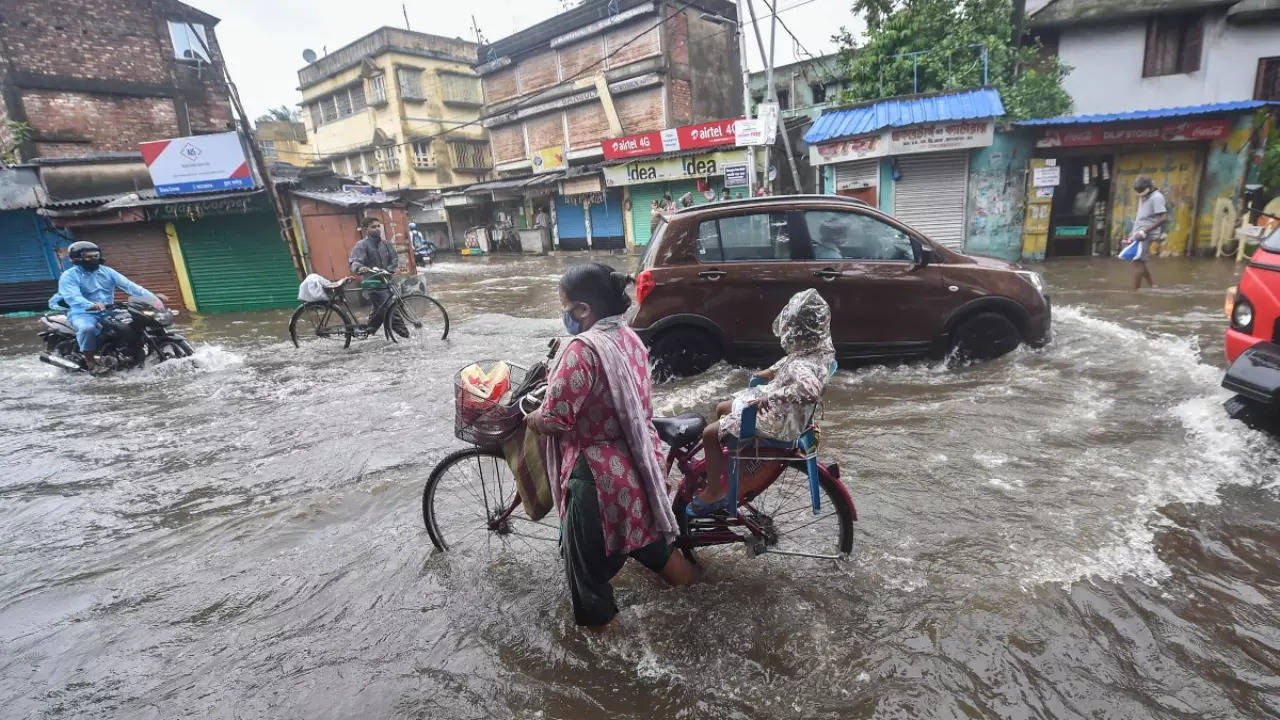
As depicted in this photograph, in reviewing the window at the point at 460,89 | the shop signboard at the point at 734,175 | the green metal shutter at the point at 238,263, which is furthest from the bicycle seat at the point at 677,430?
the window at the point at 460,89

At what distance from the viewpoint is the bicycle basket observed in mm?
2586

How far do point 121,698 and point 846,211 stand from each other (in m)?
5.88

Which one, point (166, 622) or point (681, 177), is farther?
point (681, 177)

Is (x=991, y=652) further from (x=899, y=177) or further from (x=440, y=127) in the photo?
(x=440, y=127)

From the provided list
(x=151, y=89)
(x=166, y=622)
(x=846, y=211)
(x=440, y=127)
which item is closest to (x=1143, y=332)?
(x=846, y=211)

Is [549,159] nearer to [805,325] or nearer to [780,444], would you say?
[805,325]

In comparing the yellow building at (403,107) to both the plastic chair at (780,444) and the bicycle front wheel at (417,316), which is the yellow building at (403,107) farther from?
the plastic chair at (780,444)

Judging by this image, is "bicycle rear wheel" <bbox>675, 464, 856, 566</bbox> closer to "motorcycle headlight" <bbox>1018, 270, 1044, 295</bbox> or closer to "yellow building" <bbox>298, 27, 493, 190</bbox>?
"motorcycle headlight" <bbox>1018, 270, 1044, 295</bbox>

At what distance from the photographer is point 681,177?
20656 mm

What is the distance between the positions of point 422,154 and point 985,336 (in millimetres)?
31730

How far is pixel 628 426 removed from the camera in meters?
→ 2.27

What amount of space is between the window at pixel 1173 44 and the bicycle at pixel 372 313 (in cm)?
1804

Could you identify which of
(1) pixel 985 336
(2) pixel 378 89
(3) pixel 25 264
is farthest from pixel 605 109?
(1) pixel 985 336

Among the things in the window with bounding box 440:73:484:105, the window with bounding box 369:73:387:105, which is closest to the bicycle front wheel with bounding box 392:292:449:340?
the window with bounding box 369:73:387:105
